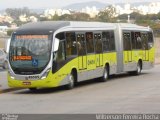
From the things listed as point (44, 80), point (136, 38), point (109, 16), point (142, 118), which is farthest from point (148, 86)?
point (109, 16)

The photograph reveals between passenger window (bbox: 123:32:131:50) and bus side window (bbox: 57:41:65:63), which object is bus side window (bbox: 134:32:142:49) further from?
bus side window (bbox: 57:41:65:63)

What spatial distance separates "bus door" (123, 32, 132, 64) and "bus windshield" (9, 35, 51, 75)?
9.34 metres

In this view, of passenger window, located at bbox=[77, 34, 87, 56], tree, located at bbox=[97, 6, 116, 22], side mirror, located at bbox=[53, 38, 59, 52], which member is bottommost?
tree, located at bbox=[97, 6, 116, 22]

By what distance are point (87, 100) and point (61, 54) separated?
419 centimetres

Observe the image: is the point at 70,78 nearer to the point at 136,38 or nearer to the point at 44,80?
the point at 44,80

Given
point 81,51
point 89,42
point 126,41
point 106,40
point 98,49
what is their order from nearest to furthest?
1. point 81,51
2. point 89,42
3. point 98,49
4. point 106,40
5. point 126,41

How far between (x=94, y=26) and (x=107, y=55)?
6.11 feet

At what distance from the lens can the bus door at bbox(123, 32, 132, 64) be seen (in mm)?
29312

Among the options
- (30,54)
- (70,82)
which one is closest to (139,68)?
(70,82)

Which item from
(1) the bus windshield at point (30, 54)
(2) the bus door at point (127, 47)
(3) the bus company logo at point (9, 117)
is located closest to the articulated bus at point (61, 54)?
(1) the bus windshield at point (30, 54)

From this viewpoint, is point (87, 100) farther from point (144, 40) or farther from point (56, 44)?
point (144, 40)

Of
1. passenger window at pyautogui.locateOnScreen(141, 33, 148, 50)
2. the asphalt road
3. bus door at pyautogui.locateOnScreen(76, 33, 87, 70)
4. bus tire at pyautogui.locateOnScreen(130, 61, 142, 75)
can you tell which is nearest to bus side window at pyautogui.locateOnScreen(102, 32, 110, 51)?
bus door at pyautogui.locateOnScreen(76, 33, 87, 70)

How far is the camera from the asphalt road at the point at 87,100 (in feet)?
48.0

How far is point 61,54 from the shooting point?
21141mm
